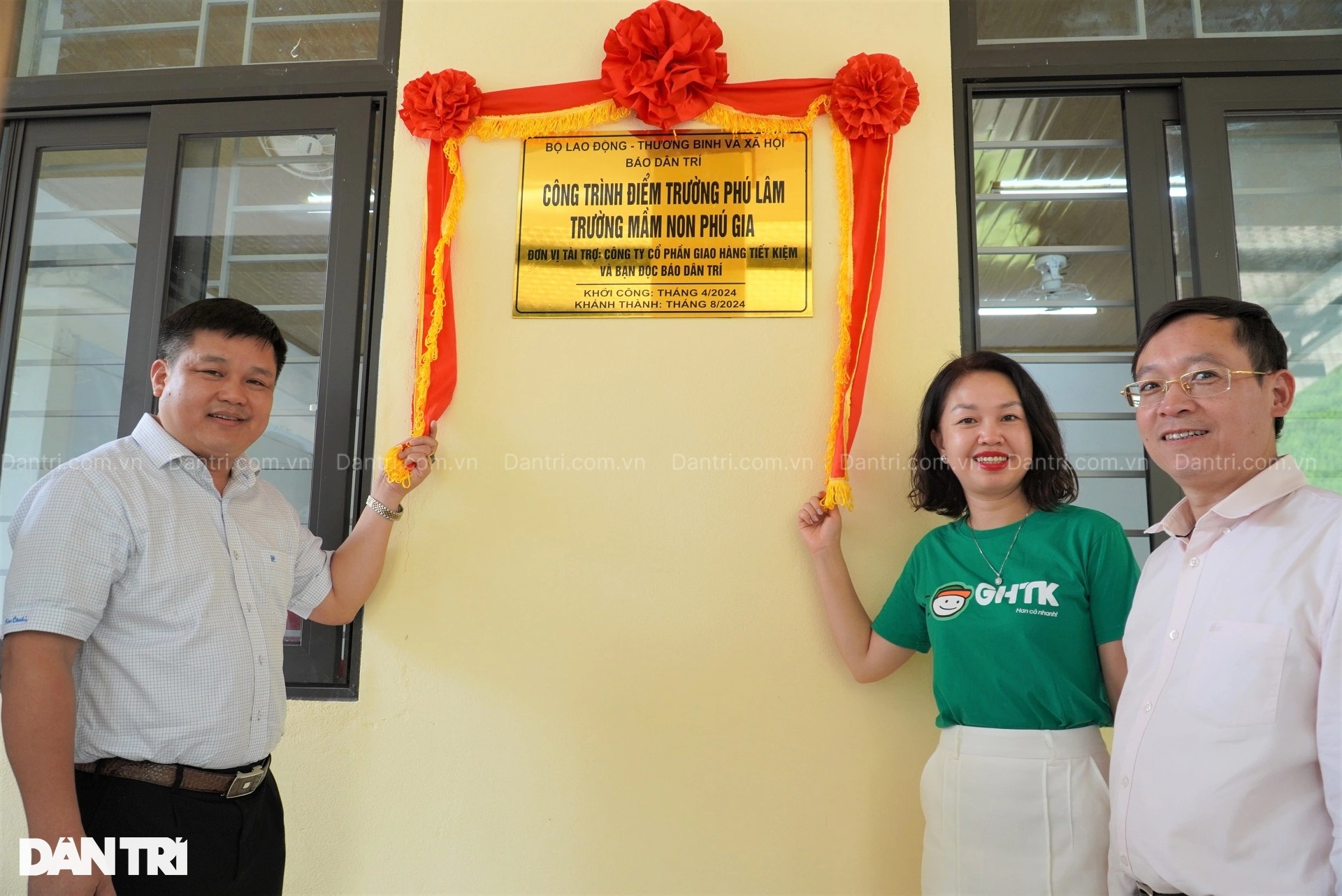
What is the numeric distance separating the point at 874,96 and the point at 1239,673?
4.83ft

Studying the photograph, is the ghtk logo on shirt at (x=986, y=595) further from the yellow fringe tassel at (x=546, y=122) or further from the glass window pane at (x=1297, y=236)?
the yellow fringe tassel at (x=546, y=122)

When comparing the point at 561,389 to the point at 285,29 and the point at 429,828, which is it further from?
the point at 285,29

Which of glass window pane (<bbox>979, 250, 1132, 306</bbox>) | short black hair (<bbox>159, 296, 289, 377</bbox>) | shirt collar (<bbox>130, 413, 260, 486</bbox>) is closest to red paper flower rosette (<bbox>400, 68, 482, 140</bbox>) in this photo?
short black hair (<bbox>159, 296, 289, 377</bbox>)

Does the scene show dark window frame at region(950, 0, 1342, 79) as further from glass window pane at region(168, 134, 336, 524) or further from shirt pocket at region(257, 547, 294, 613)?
shirt pocket at region(257, 547, 294, 613)

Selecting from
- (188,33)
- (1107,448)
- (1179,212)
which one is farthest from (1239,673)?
(188,33)

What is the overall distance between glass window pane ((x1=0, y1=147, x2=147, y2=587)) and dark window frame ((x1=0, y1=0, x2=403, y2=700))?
58 mm

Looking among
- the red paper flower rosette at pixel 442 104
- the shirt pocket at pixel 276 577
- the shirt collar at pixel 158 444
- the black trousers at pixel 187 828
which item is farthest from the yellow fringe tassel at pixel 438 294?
the black trousers at pixel 187 828

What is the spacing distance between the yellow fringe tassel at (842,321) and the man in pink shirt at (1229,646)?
2.14ft

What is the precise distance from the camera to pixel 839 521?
1996mm

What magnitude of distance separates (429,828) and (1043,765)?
4.40 feet

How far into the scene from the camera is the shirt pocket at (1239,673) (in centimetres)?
122

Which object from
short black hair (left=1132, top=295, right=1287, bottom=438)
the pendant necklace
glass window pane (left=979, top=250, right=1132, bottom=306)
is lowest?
the pendant necklace

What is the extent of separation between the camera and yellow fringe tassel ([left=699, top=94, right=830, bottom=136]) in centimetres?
218

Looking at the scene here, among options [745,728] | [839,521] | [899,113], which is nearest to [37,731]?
[745,728]
